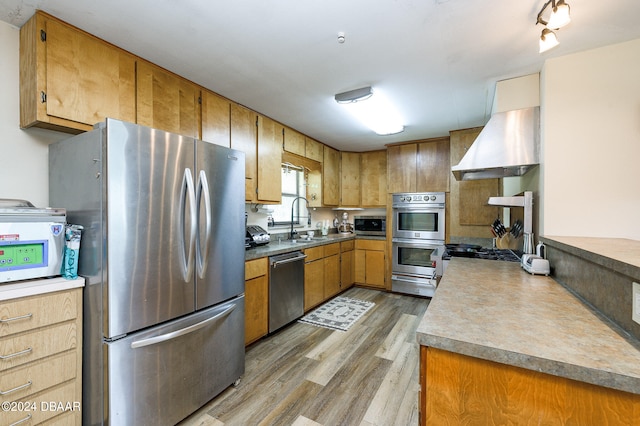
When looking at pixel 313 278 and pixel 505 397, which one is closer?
pixel 505 397

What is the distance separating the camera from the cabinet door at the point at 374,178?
15.0 feet

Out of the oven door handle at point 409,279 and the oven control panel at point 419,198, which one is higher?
the oven control panel at point 419,198

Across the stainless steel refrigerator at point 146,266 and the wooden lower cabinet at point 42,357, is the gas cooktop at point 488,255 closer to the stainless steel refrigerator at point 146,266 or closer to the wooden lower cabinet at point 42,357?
the stainless steel refrigerator at point 146,266

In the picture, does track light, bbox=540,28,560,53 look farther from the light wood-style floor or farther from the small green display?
the small green display

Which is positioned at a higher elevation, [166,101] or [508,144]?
[166,101]

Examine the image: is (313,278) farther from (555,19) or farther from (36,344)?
(555,19)

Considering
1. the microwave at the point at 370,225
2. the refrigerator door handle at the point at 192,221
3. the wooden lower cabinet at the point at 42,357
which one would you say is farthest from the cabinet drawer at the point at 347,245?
the wooden lower cabinet at the point at 42,357

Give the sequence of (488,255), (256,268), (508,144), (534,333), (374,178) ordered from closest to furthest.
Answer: (534,333)
(508,144)
(488,255)
(256,268)
(374,178)

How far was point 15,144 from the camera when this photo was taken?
1.58 metres

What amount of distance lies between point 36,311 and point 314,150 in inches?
132

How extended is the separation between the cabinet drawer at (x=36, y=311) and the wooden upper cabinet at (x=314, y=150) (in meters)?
2.98

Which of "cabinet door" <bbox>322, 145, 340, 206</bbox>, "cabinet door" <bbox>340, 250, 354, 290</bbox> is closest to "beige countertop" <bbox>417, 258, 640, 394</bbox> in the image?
"cabinet door" <bbox>340, 250, 354, 290</bbox>

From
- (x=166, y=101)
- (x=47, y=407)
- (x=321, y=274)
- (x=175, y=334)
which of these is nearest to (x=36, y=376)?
(x=47, y=407)

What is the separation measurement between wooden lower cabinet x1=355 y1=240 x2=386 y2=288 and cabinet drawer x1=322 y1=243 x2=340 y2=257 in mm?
640
